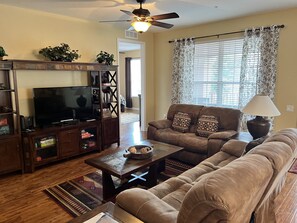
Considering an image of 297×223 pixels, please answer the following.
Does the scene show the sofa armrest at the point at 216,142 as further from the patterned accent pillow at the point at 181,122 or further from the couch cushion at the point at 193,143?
the patterned accent pillow at the point at 181,122

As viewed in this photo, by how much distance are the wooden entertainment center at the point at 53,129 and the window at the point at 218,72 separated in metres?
2.09

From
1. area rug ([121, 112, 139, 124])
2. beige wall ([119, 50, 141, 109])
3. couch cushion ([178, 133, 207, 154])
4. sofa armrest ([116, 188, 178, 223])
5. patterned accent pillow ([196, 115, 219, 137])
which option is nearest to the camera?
sofa armrest ([116, 188, 178, 223])

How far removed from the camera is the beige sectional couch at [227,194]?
41.6 inches

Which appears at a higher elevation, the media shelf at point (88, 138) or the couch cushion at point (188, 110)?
the couch cushion at point (188, 110)

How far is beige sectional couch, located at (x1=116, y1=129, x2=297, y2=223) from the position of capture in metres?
1.06

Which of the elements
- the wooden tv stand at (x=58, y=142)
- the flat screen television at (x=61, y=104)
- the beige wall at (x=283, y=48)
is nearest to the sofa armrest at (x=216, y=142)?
the beige wall at (x=283, y=48)

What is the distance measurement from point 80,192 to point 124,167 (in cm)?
89

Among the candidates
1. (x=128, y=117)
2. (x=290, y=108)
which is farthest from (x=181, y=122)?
(x=128, y=117)

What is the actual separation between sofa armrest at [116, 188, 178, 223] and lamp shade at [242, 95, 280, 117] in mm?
1875

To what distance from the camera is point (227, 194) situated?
1.04m

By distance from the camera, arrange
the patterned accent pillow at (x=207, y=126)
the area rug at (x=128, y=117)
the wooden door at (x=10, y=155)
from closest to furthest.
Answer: the wooden door at (x=10, y=155)
the patterned accent pillow at (x=207, y=126)
the area rug at (x=128, y=117)

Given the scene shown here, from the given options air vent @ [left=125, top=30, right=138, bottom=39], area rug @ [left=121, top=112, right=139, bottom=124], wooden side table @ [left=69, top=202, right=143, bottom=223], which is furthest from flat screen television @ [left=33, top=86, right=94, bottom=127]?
area rug @ [left=121, top=112, right=139, bottom=124]

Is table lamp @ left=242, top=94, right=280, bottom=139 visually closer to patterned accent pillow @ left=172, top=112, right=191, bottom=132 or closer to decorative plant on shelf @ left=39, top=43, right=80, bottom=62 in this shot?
patterned accent pillow @ left=172, top=112, right=191, bottom=132

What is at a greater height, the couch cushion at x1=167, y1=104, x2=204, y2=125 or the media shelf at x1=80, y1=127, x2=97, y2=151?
the couch cushion at x1=167, y1=104, x2=204, y2=125
